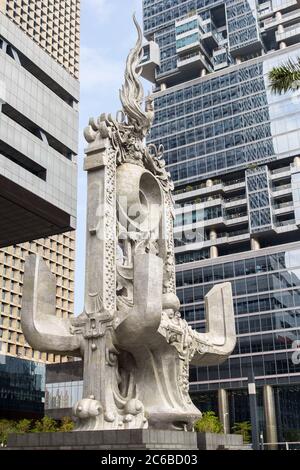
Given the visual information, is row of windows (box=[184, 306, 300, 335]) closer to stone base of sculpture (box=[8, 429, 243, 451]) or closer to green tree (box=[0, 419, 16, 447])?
green tree (box=[0, 419, 16, 447])

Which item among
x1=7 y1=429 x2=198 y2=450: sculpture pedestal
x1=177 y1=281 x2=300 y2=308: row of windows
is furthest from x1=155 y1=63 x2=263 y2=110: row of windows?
x1=7 y1=429 x2=198 y2=450: sculpture pedestal

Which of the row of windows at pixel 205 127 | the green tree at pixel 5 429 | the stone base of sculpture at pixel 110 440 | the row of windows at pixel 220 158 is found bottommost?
the stone base of sculpture at pixel 110 440

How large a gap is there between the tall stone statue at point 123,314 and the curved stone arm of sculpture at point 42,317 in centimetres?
3

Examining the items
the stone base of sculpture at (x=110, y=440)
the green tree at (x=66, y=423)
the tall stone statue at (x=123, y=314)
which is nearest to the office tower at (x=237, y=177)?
the green tree at (x=66, y=423)

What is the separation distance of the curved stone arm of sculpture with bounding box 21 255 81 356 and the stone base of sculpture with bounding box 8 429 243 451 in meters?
2.32

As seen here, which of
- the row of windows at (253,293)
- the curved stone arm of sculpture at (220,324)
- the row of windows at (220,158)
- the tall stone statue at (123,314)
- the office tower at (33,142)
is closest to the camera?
the tall stone statue at (123,314)

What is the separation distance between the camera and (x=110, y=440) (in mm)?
14094

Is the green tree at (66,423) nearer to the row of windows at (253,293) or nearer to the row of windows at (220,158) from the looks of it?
the row of windows at (253,293)

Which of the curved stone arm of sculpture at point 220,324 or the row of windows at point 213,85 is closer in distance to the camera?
the curved stone arm of sculpture at point 220,324

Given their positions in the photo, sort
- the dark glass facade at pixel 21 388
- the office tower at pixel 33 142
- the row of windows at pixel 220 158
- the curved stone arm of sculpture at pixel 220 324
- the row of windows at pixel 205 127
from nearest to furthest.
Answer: the curved stone arm of sculpture at pixel 220 324
the office tower at pixel 33 142
the dark glass facade at pixel 21 388
the row of windows at pixel 220 158
the row of windows at pixel 205 127

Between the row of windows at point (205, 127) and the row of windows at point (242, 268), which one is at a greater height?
the row of windows at point (205, 127)

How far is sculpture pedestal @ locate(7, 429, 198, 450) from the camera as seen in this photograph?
1384 cm

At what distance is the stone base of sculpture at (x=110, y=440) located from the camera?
45.4ft

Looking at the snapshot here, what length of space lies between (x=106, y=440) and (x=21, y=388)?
190ft
